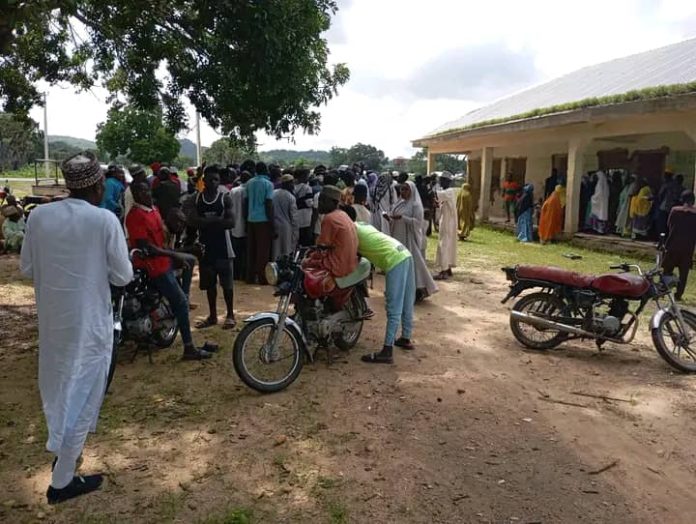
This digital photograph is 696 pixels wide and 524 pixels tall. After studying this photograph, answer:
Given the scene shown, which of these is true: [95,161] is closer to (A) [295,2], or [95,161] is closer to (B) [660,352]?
(A) [295,2]

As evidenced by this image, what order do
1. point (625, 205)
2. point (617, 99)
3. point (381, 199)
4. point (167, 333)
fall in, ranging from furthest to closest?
point (625, 205)
point (617, 99)
point (381, 199)
point (167, 333)

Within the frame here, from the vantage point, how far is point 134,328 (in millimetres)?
5043

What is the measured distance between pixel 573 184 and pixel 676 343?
930cm

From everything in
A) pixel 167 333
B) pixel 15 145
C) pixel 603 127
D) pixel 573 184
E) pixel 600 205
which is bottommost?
pixel 167 333

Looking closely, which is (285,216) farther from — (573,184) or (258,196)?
(573,184)

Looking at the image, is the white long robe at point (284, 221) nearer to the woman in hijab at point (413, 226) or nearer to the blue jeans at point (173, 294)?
the woman in hijab at point (413, 226)

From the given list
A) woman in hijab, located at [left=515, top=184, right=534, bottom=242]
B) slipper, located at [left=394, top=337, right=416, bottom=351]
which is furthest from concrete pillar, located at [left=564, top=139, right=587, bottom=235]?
slipper, located at [left=394, top=337, right=416, bottom=351]

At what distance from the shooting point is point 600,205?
1406 cm

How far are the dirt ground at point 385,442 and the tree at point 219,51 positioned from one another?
3231 millimetres

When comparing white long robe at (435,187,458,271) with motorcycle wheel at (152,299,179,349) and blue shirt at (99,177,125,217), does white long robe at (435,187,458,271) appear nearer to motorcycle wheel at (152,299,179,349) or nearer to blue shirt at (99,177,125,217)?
blue shirt at (99,177,125,217)

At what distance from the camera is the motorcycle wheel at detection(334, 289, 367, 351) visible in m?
5.29

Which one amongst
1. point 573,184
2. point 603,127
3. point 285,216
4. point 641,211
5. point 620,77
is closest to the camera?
point 285,216

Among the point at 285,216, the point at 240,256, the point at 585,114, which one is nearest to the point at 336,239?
the point at 285,216

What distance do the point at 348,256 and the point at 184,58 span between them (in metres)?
4.91
